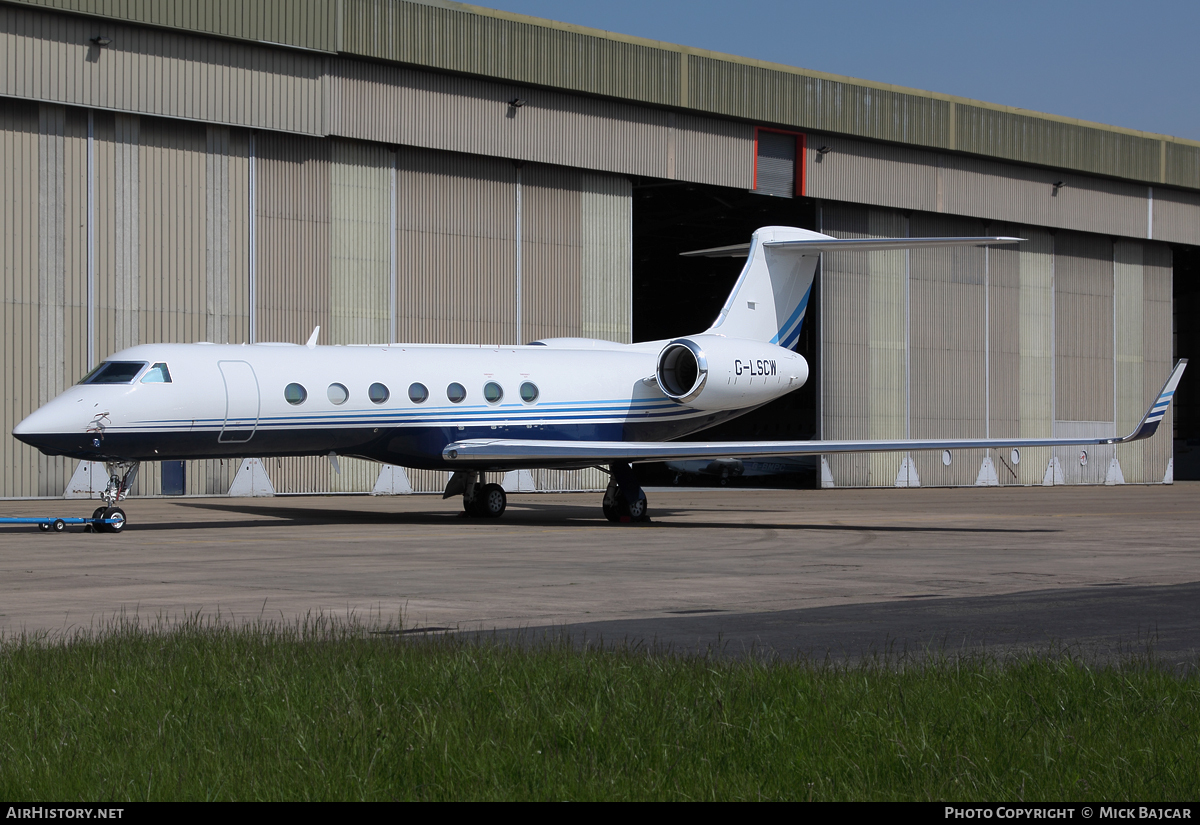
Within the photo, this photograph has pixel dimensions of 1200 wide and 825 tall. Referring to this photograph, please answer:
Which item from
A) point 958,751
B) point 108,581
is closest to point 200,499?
point 108,581

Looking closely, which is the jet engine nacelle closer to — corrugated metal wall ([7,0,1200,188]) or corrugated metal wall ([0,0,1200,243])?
corrugated metal wall ([0,0,1200,243])

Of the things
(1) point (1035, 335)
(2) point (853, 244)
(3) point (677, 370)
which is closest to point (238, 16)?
(3) point (677, 370)

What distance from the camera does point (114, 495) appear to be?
17.6 metres

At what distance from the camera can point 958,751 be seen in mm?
4758

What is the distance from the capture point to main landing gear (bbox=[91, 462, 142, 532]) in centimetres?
1741

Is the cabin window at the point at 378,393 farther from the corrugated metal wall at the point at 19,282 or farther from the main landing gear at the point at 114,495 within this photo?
the corrugated metal wall at the point at 19,282

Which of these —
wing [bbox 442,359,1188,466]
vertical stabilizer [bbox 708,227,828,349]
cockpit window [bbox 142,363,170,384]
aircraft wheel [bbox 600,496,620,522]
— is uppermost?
vertical stabilizer [bbox 708,227,828,349]

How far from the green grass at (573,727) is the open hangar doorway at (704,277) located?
3021cm

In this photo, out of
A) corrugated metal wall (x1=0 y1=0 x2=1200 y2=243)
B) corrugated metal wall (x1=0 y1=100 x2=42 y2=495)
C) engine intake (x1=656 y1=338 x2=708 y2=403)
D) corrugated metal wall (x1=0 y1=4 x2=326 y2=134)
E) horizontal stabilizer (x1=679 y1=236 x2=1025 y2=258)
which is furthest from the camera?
corrugated metal wall (x1=0 y1=0 x2=1200 y2=243)

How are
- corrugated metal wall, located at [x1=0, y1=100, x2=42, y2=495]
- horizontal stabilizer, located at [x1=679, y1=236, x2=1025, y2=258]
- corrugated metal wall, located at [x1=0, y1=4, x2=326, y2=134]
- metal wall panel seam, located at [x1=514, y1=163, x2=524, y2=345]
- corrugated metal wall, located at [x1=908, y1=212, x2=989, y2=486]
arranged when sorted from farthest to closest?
1. corrugated metal wall, located at [x1=908, y1=212, x2=989, y2=486]
2. metal wall panel seam, located at [x1=514, y1=163, x2=524, y2=345]
3. corrugated metal wall, located at [x1=0, y1=100, x2=42, y2=495]
4. corrugated metal wall, located at [x1=0, y1=4, x2=326, y2=134]
5. horizontal stabilizer, located at [x1=679, y1=236, x2=1025, y2=258]

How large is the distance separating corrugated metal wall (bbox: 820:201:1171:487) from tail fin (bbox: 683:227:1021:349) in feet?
43.2

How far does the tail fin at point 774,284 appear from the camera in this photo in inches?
966

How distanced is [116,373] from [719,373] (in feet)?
31.5

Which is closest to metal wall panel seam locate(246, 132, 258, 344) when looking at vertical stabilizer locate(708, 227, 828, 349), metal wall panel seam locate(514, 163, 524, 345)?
metal wall panel seam locate(514, 163, 524, 345)
